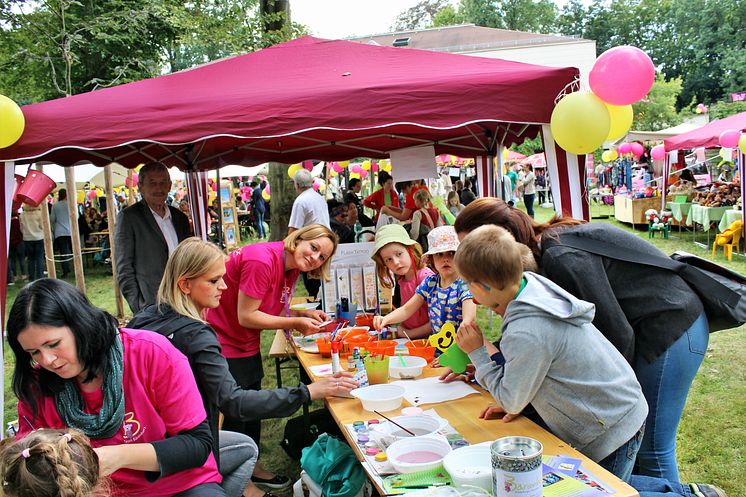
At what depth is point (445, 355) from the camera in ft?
7.75

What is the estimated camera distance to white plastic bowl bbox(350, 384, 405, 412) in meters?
2.23

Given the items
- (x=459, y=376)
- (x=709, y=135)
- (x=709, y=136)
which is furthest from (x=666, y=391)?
(x=709, y=135)

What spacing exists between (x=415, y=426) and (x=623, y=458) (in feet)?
2.21

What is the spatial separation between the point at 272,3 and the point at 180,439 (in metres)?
8.60

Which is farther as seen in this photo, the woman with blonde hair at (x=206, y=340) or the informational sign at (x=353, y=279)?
the informational sign at (x=353, y=279)

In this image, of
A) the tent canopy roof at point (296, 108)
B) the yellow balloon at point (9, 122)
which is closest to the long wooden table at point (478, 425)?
the tent canopy roof at point (296, 108)

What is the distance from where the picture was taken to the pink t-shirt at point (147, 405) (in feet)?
5.86

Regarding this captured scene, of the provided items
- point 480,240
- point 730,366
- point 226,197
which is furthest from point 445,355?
point 226,197

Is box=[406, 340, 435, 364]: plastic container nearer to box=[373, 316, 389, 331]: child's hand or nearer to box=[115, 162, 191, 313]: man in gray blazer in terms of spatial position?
box=[373, 316, 389, 331]: child's hand

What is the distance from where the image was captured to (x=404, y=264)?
3.56 meters

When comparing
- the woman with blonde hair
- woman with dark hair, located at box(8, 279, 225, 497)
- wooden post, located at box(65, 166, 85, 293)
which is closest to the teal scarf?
woman with dark hair, located at box(8, 279, 225, 497)

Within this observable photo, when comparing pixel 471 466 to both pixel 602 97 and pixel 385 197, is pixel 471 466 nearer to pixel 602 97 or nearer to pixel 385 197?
pixel 602 97

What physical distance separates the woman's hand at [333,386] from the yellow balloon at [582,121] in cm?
208

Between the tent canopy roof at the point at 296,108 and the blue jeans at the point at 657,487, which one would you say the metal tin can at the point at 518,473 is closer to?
the blue jeans at the point at 657,487
